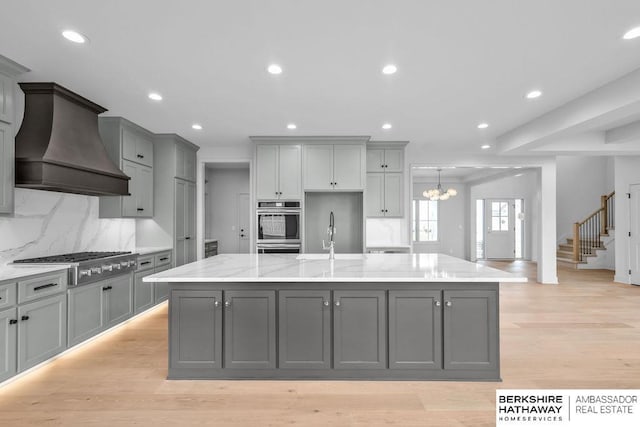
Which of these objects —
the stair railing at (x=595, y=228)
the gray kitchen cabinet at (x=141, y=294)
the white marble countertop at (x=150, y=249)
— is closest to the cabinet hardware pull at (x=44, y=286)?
the gray kitchen cabinet at (x=141, y=294)

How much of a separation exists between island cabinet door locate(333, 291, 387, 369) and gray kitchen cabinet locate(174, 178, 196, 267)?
353cm

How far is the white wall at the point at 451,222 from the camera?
1105cm

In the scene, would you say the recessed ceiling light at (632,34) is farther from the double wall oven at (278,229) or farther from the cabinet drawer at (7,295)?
the cabinet drawer at (7,295)

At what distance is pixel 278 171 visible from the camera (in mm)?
5445

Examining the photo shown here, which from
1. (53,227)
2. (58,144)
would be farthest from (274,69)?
(53,227)

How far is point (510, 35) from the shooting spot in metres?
2.49

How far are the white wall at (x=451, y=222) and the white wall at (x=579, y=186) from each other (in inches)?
105

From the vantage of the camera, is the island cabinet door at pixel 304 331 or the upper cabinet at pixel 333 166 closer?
the island cabinet door at pixel 304 331

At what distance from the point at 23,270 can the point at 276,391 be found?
233cm

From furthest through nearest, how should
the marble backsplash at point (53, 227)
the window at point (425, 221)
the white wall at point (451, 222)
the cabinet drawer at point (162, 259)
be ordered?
1. the window at point (425, 221)
2. the white wall at point (451, 222)
3. the cabinet drawer at point (162, 259)
4. the marble backsplash at point (53, 227)

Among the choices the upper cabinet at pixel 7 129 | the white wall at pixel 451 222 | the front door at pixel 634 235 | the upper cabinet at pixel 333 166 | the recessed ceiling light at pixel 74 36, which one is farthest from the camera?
the white wall at pixel 451 222

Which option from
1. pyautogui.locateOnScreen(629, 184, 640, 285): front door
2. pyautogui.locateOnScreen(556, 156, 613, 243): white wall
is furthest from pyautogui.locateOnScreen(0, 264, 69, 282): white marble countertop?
pyautogui.locateOnScreen(556, 156, 613, 243): white wall

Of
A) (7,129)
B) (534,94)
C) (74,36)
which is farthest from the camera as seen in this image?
(534,94)

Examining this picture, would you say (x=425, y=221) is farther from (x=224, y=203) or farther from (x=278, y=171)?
(x=278, y=171)
